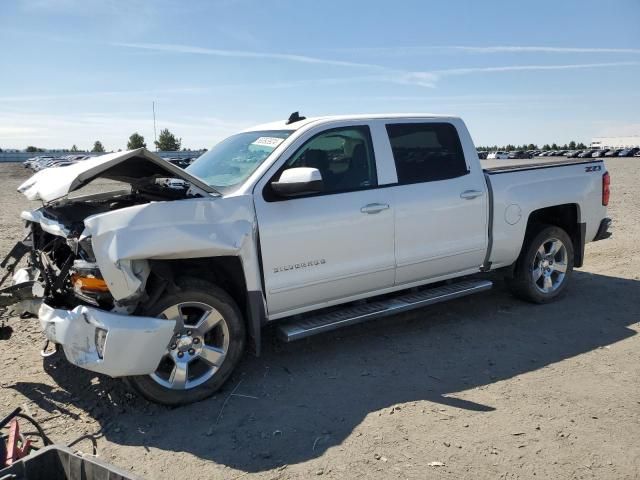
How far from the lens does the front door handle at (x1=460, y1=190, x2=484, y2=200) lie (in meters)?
5.05

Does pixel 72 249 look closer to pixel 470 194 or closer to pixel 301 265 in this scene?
pixel 301 265

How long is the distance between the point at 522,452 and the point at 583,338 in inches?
85.1

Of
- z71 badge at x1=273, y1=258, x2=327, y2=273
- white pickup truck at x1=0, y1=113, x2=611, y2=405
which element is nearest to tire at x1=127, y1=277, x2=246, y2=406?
white pickup truck at x1=0, y1=113, x2=611, y2=405

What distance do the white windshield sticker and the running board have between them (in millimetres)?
1475

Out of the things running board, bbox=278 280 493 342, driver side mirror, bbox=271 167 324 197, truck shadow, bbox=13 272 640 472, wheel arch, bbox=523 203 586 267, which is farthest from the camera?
wheel arch, bbox=523 203 586 267

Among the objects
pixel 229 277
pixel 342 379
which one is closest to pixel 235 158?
pixel 229 277

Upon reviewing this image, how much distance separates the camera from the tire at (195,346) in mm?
3713

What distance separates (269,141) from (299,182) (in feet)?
2.68

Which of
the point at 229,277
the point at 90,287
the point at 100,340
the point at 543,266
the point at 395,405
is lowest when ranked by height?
the point at 395,405

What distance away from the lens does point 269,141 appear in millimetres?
4570

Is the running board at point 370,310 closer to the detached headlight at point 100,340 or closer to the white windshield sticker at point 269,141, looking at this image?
the detached headlight at point 100,340

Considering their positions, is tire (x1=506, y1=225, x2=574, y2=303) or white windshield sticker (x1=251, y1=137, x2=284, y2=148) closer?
white windshield sticker (x1=251, y1=137, x2=284, y2=148)

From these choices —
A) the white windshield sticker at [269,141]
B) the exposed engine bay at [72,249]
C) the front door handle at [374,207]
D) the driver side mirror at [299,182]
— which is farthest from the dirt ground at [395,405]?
the white windshield sticker at [269,141]

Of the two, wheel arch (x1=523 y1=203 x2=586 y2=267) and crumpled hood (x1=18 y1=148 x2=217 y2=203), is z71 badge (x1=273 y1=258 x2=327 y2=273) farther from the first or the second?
wheel arch (x1=523 y1=203 x2=586 y2=267)
